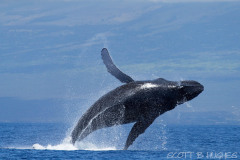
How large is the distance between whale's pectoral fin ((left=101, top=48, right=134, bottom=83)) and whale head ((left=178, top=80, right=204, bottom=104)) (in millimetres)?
1784

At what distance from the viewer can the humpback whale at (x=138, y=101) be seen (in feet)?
52.0

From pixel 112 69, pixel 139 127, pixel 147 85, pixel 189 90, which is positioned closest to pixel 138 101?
pixel 147 85

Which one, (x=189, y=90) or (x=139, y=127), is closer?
(x=189, y=90)

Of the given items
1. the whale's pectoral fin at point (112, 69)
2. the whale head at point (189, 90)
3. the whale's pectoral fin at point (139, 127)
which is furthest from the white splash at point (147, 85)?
the whale's pectoral fin at point (139, 127)

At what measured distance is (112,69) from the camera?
16.5m

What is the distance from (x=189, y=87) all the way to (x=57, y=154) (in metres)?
6.41

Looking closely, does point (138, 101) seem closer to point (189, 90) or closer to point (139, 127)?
point (139, 127)

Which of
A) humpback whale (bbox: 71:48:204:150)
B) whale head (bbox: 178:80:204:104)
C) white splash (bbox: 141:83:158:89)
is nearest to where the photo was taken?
whale head (bbox: 178:80:204:104)

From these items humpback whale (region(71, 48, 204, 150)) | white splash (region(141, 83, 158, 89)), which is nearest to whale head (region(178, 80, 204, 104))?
humpback whale (region(71, 48, 204, 150))

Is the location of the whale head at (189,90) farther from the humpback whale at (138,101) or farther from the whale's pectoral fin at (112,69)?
the whale's pectoral fin at (112,69)

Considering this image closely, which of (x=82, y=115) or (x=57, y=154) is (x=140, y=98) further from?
(x=57, y=154)

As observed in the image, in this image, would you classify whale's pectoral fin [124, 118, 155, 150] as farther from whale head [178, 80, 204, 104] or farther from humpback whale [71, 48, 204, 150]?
whale head [178, 80, 204, 104]

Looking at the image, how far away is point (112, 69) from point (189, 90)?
2.80m

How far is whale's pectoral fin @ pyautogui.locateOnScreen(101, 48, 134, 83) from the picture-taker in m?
16.3
